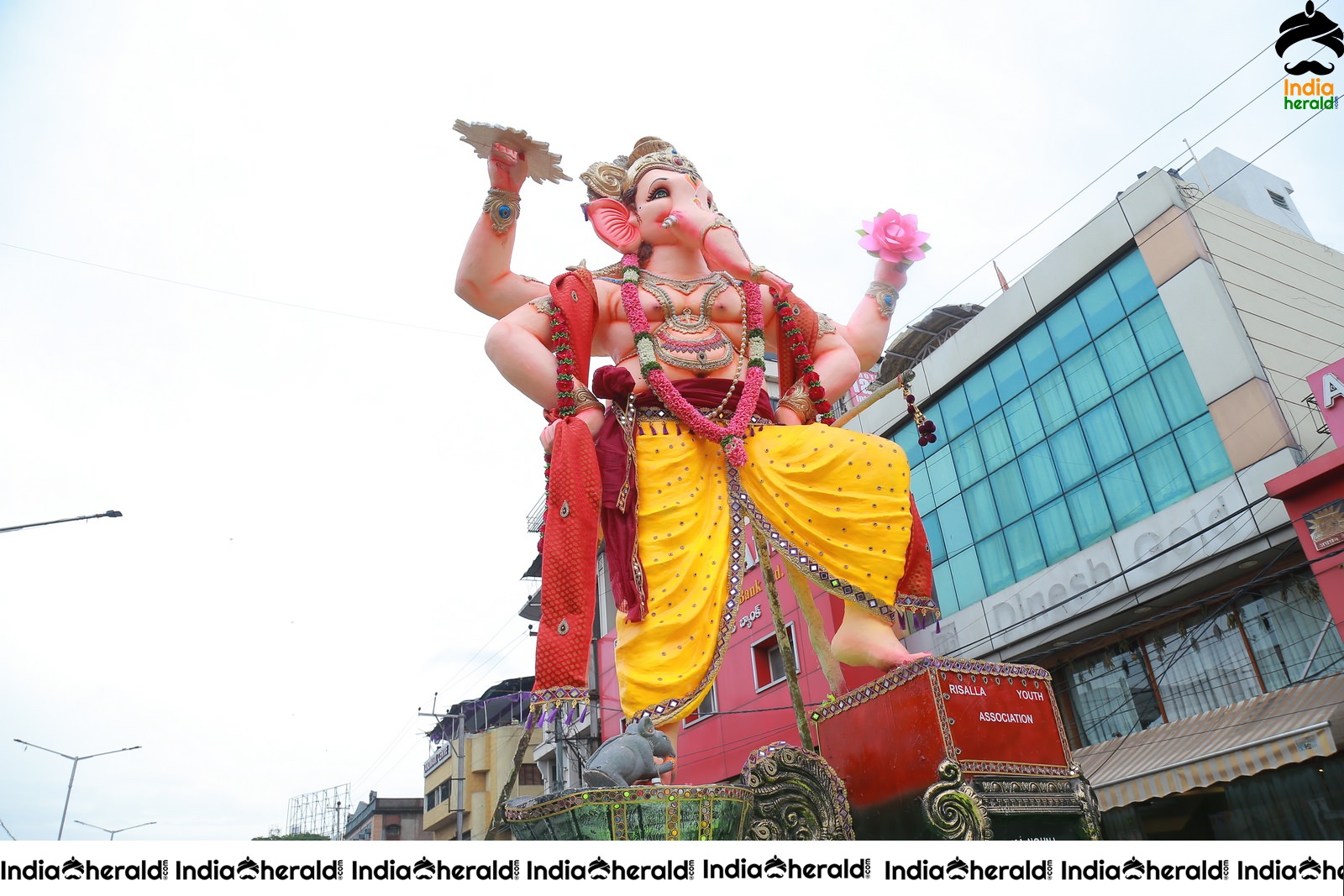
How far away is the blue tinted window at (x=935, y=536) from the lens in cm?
1506

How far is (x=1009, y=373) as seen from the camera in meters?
14.4

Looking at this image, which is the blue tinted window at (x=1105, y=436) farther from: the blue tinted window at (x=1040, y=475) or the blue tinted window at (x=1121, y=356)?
the blue tinted window at (x=1040, y=475)

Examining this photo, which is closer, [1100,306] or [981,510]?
[1100,306]

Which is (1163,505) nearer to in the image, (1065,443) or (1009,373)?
(1065,443)

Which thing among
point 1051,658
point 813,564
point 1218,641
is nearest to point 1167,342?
point 1218,641

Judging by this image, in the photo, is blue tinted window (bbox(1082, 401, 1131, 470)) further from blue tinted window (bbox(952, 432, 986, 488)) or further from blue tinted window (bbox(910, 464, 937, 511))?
blue tinted window (bbox(910, 464, 937, 511))

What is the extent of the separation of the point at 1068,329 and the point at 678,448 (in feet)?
37.4

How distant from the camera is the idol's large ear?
4.41 metres

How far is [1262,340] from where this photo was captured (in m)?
11.2

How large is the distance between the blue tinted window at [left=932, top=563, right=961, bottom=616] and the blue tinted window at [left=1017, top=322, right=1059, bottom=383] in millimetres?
3367

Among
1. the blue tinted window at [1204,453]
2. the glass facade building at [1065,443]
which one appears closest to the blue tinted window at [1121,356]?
the glass facade building at [1065,443]

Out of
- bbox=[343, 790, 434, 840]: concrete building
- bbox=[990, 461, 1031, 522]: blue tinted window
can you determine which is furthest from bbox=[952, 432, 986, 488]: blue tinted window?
bbox=[343, 790, 434, 840]: concrete building

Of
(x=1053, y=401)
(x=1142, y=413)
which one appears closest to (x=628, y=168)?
(x=1142, y=413)

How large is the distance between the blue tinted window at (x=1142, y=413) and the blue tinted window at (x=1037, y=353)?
1422 mm
